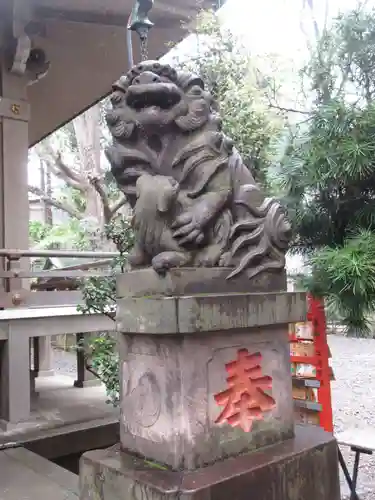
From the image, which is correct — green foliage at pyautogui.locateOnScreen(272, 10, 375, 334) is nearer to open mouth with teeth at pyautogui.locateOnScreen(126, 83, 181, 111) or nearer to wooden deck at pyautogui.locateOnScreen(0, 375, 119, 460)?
open mouth with teeth at pyautogui.locateOnScreen(126, 83, 181, 111)

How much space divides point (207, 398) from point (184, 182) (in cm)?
119

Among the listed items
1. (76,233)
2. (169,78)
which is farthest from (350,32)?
(76,233)

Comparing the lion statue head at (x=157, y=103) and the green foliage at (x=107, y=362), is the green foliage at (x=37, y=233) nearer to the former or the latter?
the green foliage at (x=107, y=362)

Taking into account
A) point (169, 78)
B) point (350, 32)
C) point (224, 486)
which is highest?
point (350, 32)

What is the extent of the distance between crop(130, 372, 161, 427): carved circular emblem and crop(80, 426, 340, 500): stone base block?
218 mm

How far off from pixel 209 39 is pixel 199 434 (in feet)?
17.6

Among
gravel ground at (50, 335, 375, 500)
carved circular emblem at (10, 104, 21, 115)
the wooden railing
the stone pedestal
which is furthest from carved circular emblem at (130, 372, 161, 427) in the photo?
carved circular emblem at (10, 104, 21, 115)

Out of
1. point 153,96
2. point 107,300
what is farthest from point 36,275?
point 153,96

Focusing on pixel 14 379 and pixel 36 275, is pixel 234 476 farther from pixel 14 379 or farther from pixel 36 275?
pixel 36 275

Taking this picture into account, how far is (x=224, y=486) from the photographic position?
91.9 inches

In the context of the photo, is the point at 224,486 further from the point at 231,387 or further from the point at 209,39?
the point at 209,39

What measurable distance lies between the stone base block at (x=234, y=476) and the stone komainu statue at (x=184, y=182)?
98 cm

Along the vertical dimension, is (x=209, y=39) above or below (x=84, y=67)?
below

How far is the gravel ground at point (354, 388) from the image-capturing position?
5488mm
